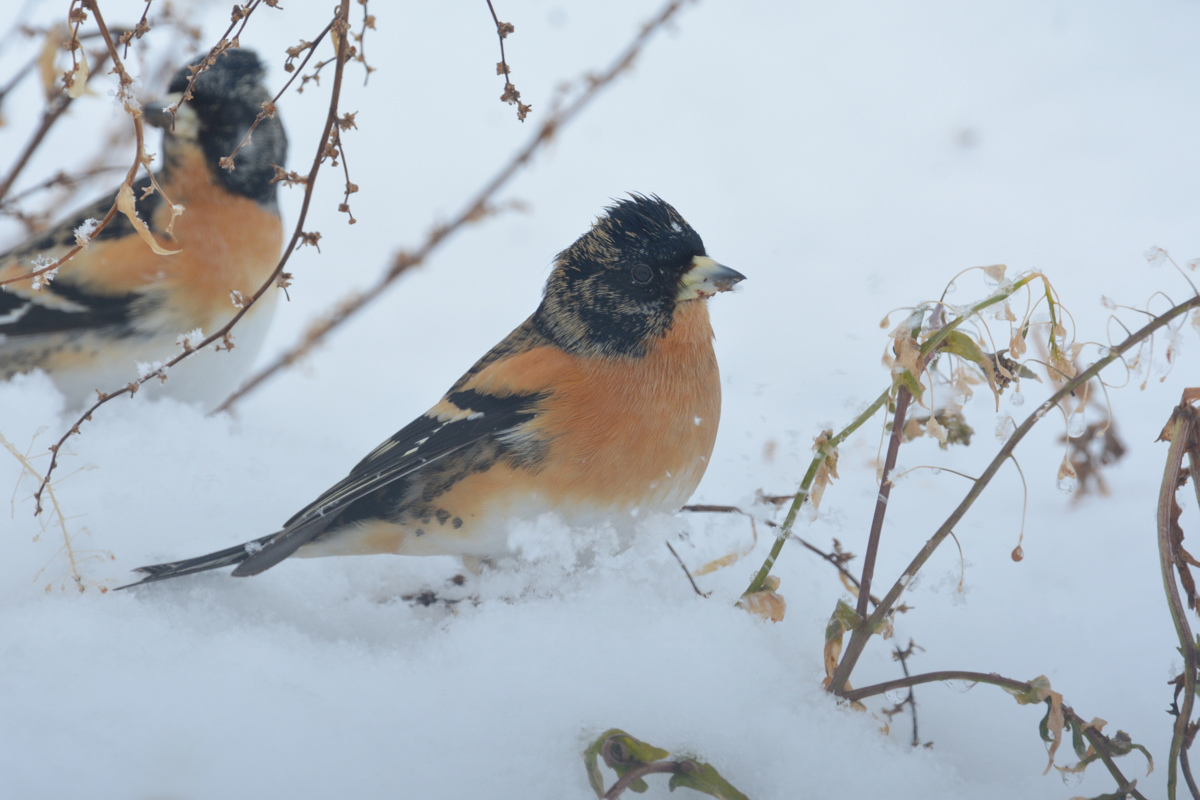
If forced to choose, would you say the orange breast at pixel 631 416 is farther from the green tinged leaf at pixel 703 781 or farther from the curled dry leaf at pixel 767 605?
the green tinged leaf at pixel 703 781

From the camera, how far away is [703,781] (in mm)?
1154

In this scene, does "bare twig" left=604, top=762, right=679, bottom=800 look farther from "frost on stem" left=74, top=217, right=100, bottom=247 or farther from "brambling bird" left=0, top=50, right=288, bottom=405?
"brambling bird" left=0, top=50, right=288, bottom=405

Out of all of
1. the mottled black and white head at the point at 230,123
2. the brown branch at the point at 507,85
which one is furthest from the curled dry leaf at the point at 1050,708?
the mottled black and white head at the point at 230,123

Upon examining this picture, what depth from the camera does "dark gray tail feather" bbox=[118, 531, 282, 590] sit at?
162cm

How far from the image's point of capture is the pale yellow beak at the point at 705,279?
1.75m

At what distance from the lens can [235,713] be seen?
1266 mm

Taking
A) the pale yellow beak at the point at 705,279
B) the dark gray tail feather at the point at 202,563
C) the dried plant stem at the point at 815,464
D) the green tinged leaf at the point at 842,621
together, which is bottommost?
the green tinged leaf at the point at 842,621

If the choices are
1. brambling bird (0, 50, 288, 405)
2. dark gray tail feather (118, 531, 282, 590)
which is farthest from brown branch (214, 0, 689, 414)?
dark gray tail feather (118, 531, 282, 590)

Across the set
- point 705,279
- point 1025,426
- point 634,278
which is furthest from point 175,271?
point 1025,426

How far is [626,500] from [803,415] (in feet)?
2.76

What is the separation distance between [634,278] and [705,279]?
17 centimetres

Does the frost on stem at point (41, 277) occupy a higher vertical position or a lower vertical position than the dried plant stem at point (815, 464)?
higher

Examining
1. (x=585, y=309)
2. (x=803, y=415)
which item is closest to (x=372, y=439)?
(x=585, y=309)

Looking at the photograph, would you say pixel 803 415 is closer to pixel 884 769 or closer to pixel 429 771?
pixel 884 769
